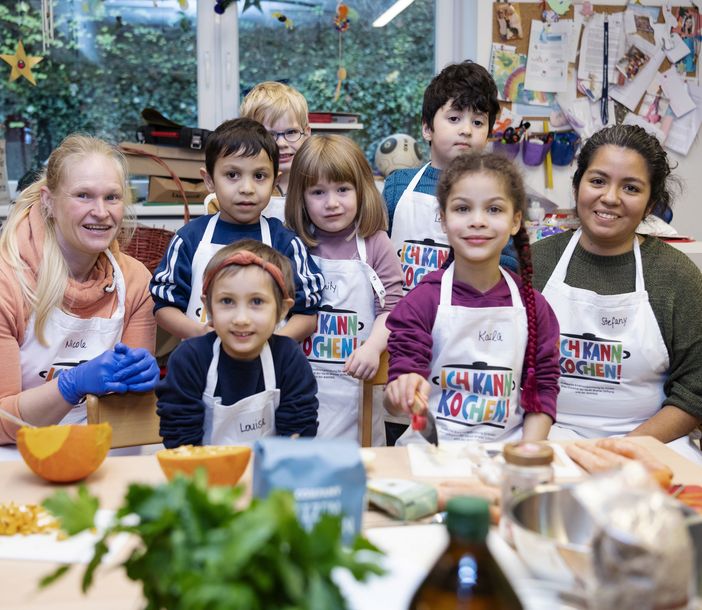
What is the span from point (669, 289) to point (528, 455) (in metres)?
1.00

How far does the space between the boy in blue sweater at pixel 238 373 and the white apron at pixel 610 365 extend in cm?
60

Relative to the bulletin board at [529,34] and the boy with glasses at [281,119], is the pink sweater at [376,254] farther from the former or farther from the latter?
the bulletin board at [529,34]

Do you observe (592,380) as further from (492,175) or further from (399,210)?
(399,210)

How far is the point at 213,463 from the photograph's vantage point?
103 cm

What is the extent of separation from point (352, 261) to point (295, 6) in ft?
6.13

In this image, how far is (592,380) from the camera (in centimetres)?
182

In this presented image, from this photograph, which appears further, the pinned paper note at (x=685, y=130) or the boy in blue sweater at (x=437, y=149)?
the pinned paper note at (x=685, y=130)

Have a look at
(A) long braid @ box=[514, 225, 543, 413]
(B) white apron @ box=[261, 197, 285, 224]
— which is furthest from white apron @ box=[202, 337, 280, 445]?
(B) white apron @ box=[261, 197, 285, 224]

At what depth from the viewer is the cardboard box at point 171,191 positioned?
3.09 metres

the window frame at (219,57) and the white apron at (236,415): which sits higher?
the window frame at (219,57)

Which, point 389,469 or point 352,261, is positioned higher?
point 352,261

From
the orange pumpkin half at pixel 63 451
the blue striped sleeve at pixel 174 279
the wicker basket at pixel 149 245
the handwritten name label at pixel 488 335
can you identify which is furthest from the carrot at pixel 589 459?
the wicker basket at pixel 149 245

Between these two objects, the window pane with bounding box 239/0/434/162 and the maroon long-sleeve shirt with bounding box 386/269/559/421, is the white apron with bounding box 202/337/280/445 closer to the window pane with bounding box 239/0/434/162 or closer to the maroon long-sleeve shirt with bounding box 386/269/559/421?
the maroon long-sleeve shirt with bounding box 386/269/559/421

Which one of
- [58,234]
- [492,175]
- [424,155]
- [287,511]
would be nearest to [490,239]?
[492,175]
